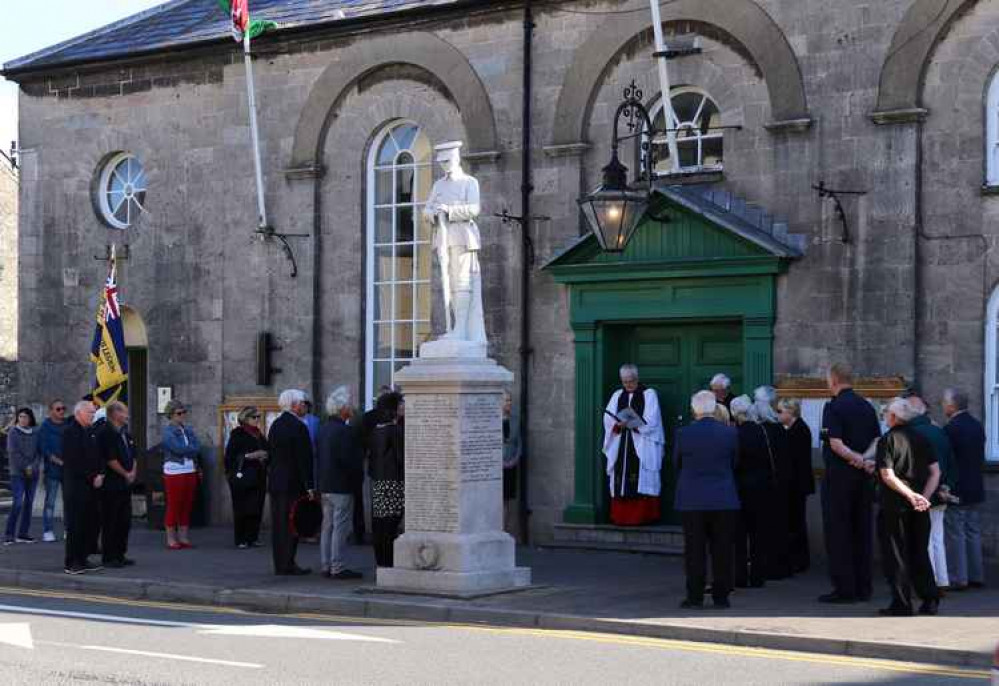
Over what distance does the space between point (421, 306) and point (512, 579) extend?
693 cm

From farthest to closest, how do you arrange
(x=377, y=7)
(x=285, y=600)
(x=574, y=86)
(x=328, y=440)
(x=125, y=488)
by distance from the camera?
(x=377, y=7)
(x=574, y=86)
(x=125, y=488)
(x=328, y=440)
(x=285, y=600)

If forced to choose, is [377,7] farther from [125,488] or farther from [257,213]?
[125,488]

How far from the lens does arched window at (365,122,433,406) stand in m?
22.0

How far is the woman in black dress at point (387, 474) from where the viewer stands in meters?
16.4

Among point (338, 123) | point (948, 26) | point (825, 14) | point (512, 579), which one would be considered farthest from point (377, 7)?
point (512, 579)

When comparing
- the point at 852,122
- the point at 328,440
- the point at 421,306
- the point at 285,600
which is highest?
the point at 852,122

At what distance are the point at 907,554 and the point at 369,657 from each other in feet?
14.4

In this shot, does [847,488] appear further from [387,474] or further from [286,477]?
[286,477]

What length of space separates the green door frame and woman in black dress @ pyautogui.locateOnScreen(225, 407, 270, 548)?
3.53 m

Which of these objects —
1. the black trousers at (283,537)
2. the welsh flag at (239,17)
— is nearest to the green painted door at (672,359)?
the black trousers at (283,537)

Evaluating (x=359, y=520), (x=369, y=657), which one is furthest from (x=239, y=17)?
(x=369, y=657)

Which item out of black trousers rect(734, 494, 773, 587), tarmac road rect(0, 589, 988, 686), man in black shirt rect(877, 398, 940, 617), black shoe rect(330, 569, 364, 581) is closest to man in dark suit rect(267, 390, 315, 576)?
black shoe rect(330, 569, 364, 581)

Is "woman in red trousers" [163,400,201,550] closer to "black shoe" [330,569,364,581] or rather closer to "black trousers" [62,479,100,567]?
"black trousers" [62,479,100,567]

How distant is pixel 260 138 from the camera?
23.1 metres
